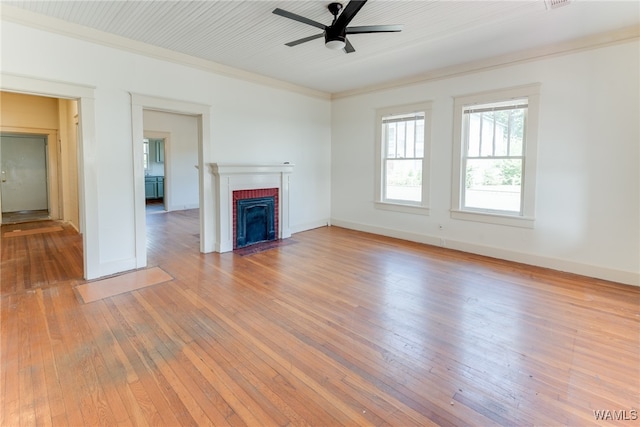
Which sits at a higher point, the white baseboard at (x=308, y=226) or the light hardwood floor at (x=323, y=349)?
the white baseboard at (x=308, y=226)

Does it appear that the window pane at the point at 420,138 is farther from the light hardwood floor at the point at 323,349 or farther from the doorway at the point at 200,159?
the doorway at the point at 200,159

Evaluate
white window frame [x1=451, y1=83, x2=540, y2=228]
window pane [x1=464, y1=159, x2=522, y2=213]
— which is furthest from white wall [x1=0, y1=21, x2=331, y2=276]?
window pane [x1=464, y1=159, x2=522, y2=213]

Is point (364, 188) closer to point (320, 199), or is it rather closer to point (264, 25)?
point (320, 199)

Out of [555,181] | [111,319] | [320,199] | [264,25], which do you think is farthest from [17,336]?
[555,181]

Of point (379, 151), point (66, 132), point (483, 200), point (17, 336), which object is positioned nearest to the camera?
point (17, 336)

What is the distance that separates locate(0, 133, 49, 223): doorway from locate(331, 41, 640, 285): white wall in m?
9.38

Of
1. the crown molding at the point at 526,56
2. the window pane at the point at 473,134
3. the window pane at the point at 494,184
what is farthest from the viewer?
the window pane at the point at 473,134

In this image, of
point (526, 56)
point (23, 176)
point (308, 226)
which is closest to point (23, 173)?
point (23, 176)

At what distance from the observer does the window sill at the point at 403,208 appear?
563cm

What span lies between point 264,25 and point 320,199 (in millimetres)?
3901

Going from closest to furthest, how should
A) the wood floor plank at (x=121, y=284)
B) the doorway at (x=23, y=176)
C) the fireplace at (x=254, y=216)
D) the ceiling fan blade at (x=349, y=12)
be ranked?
the ceiling fan blade at (x=349, y=12), the wood floor plank at (x=121, y=284), the fireplace at (x=254, y=216), the doorway at (x=23, y=176)

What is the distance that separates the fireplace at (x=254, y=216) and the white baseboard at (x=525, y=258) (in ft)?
6.66

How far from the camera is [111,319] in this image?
9.38ft

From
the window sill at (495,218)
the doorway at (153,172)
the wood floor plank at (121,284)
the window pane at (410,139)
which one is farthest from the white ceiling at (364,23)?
the doorway at (153,172)
